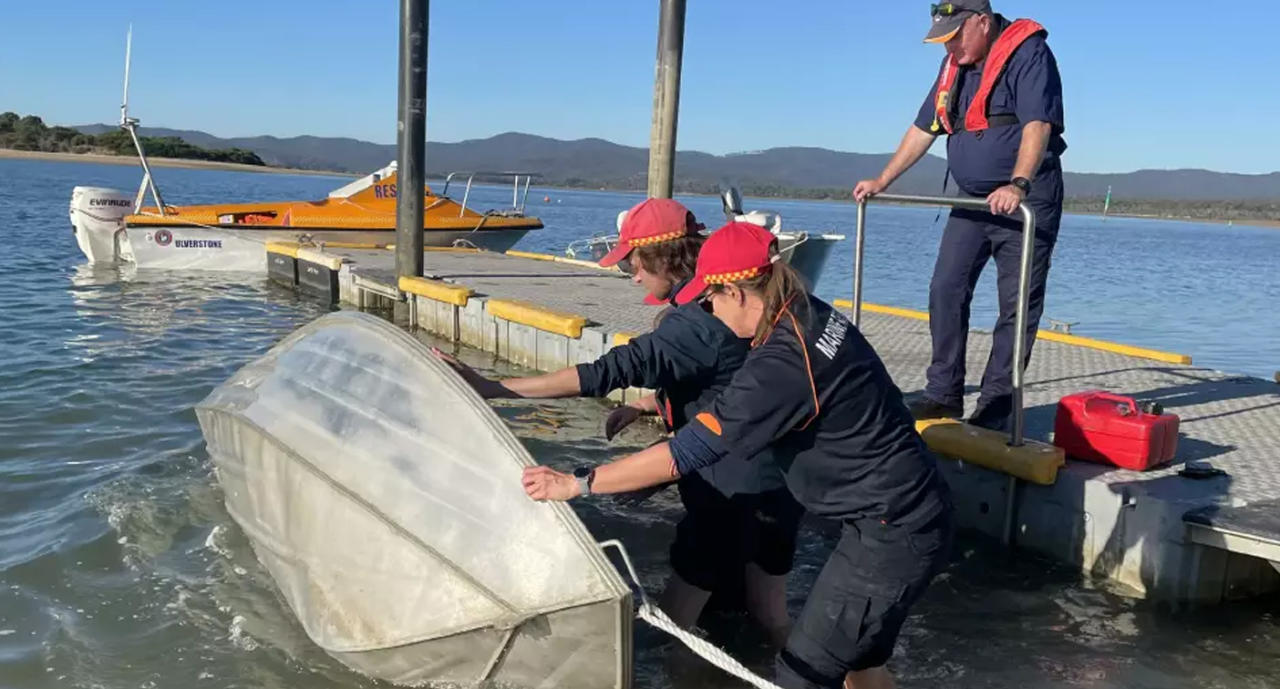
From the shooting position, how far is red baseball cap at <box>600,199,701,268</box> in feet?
12.7

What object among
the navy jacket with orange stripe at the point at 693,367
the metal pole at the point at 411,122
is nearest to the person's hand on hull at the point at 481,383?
the navy jacket with orange stripe at the point at 693,367

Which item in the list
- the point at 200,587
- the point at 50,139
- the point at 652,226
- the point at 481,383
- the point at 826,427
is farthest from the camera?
the point at 50,139

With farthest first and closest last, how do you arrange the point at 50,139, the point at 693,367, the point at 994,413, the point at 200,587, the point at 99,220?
the point at 50,139 → the point at 99,220 → the point at 994,413 → the point at 200,587 → the point at 693,367

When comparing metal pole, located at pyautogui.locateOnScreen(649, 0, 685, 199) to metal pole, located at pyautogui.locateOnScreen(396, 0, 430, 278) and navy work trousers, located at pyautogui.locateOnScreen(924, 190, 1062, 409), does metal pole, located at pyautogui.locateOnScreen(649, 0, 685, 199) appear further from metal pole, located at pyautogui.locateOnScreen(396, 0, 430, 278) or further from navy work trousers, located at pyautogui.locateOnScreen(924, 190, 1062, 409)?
navy work trousers, located at pyautogui.locateOnScreen(924, 190, 1062, 409)

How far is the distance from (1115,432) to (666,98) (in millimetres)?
8214

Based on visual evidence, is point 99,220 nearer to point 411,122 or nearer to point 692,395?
point 411,122

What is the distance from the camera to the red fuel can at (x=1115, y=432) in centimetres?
496

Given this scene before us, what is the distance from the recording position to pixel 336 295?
15.2 m

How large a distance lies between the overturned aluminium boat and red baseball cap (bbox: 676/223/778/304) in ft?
2.56

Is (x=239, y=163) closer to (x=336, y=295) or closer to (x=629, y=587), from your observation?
(x=336, y=295)

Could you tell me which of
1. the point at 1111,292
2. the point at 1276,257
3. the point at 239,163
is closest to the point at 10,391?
the point at 1111,292

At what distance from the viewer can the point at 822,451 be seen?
296 centimetres

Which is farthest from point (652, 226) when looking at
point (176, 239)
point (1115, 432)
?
point (176, 239)

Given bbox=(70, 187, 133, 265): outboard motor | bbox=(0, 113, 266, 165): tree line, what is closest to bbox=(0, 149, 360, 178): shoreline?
bbox=(0, 113, 266, 165): tree line
